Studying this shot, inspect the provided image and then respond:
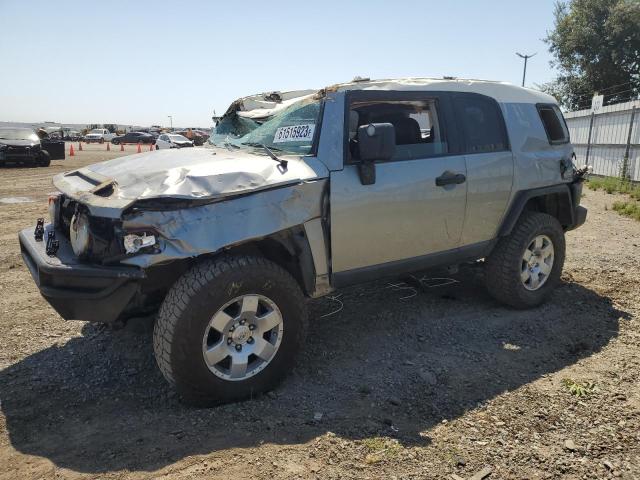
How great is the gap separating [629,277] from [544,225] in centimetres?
175

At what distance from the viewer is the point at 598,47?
102ft

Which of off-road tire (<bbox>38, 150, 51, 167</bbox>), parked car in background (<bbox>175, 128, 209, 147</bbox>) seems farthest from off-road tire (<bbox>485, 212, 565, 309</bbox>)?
off-road tire (<bbox>38, 150, 51, 167</bbox>)

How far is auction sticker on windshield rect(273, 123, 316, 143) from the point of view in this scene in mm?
3592

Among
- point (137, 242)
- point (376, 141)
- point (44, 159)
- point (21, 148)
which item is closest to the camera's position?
point (137, 242)

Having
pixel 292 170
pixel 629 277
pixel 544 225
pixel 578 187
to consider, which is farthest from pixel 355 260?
pixel 629 277

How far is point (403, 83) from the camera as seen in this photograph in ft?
13.1

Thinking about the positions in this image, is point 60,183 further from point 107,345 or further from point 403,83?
point 403,83

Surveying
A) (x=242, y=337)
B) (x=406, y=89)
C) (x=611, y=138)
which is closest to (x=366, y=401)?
(x=242, y=337)

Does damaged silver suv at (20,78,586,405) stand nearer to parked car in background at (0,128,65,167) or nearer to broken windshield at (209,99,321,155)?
broken windshield at (209,99,321,155)

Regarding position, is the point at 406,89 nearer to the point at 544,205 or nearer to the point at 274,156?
the point at 274,156

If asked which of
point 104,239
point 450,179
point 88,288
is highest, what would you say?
point 450,179

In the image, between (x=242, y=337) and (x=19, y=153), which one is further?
(x=19, y=153)

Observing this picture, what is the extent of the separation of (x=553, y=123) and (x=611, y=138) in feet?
35.3

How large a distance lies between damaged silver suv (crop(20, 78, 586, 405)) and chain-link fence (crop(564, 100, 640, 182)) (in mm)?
9630
